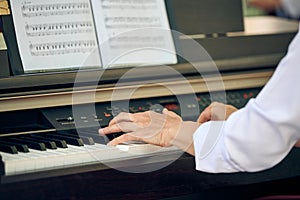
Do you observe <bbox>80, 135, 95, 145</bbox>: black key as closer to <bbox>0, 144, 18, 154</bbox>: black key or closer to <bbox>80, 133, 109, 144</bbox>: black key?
<bbox>80, 133, 109, 144</bbox>: black key

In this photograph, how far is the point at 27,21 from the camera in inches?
67.5

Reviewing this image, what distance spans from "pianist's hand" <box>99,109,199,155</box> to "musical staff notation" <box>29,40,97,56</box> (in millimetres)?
283

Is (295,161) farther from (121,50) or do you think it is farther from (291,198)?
(121,50)

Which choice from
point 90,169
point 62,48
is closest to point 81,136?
point 90,169

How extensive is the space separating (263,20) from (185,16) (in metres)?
0.64

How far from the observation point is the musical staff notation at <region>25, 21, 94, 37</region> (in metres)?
1.71

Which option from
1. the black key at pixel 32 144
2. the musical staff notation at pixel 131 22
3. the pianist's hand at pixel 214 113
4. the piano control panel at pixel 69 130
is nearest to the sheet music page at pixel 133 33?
the musical staff notation at pixel 131 22

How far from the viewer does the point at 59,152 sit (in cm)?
145

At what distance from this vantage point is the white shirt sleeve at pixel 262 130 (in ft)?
4.25

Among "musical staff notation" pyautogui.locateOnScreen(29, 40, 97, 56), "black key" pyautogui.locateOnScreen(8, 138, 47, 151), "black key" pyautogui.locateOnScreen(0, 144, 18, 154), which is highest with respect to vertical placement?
"musical staff notation" pyautogui.locateOnScreen(29, 40, 97, 56)

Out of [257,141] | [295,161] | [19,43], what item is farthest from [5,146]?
[295,161]

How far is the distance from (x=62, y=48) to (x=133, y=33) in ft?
0.74

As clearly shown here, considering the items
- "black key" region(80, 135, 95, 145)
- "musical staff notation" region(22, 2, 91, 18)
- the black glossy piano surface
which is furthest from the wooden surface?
"musical staff notation" region(22, 2, 91, 18)

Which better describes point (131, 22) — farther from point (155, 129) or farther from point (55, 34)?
point (155, 129)
